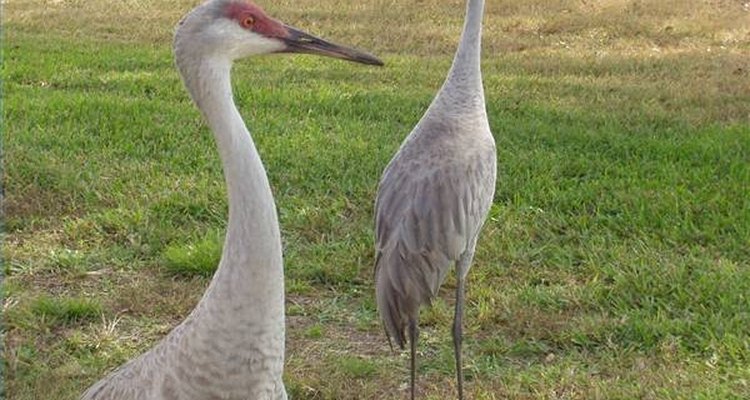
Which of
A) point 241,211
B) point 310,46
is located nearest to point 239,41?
point 310,46

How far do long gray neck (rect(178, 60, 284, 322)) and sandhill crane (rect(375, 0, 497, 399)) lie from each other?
4.50 ft

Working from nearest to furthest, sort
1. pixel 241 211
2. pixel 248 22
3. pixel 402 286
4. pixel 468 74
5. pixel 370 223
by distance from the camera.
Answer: pixel 241 211 → pixel 248 22 → pixel 402 286 → pixel 468 74 → pixel 370 223

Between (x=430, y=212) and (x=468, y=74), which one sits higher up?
(x=468, y=74)

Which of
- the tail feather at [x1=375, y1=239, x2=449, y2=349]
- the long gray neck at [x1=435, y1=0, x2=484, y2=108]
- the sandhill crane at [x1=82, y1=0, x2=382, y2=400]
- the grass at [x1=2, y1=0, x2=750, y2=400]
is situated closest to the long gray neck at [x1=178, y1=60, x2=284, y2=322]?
the sandhill crane at [x1=82, y1=0, x2=382, y2=400]

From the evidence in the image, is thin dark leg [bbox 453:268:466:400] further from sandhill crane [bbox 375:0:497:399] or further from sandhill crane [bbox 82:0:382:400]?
sandhill crane [bbox 82:0:382:400]

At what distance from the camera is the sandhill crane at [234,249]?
2.36 m

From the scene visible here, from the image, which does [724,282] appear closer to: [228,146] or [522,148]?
[522,148]

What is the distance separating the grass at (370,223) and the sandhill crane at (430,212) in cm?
38

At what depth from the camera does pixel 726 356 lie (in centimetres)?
401

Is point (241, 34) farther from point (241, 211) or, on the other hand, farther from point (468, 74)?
point (468, 74)

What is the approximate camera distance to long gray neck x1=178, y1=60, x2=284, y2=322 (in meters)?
2.35

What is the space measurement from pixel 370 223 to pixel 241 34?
2.95 m

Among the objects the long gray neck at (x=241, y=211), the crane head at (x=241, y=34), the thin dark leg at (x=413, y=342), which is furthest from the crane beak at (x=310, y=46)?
the thin dark leg at (x=413, y=342)

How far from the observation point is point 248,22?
2.46 metres
